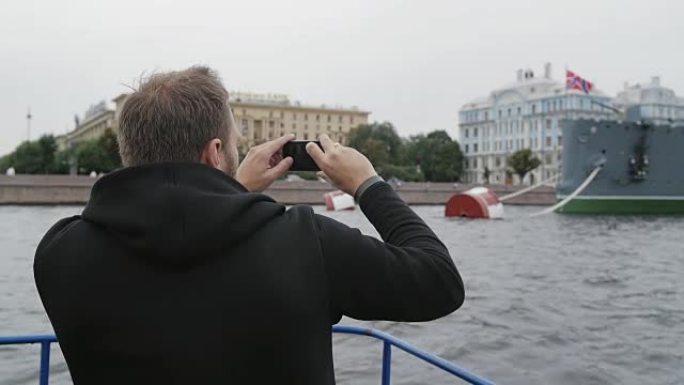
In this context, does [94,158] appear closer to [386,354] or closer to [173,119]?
[386,354]

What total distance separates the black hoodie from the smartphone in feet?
0.75

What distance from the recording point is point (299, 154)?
1.39 m

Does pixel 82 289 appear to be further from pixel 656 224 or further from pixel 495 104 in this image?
pixel 495 104

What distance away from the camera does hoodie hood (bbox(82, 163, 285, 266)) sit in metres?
1.08

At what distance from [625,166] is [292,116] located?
245 feet

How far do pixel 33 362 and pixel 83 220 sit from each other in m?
6.34

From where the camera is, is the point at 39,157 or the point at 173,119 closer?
the point at 173,119

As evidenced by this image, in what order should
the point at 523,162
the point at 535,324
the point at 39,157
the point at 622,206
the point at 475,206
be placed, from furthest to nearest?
the point at 523,162 → the point at 39,157 → the point at 622,206 → the point at 475,206 → the point at 535,324

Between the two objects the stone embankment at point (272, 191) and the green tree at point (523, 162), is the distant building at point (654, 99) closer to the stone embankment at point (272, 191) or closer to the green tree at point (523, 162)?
the green tree at point (523, 162)

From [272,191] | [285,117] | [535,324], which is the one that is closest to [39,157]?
[272,191]

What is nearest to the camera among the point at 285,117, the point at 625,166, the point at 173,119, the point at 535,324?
the point at 173,119

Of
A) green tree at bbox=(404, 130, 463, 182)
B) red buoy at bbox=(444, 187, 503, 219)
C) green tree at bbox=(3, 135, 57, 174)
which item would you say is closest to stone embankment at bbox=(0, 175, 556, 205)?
red buoy at bbox=(444, 187, 503, 219)

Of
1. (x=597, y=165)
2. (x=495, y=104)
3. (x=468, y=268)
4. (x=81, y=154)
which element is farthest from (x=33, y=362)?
(x=495, y=104)

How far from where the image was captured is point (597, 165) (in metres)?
35.4
